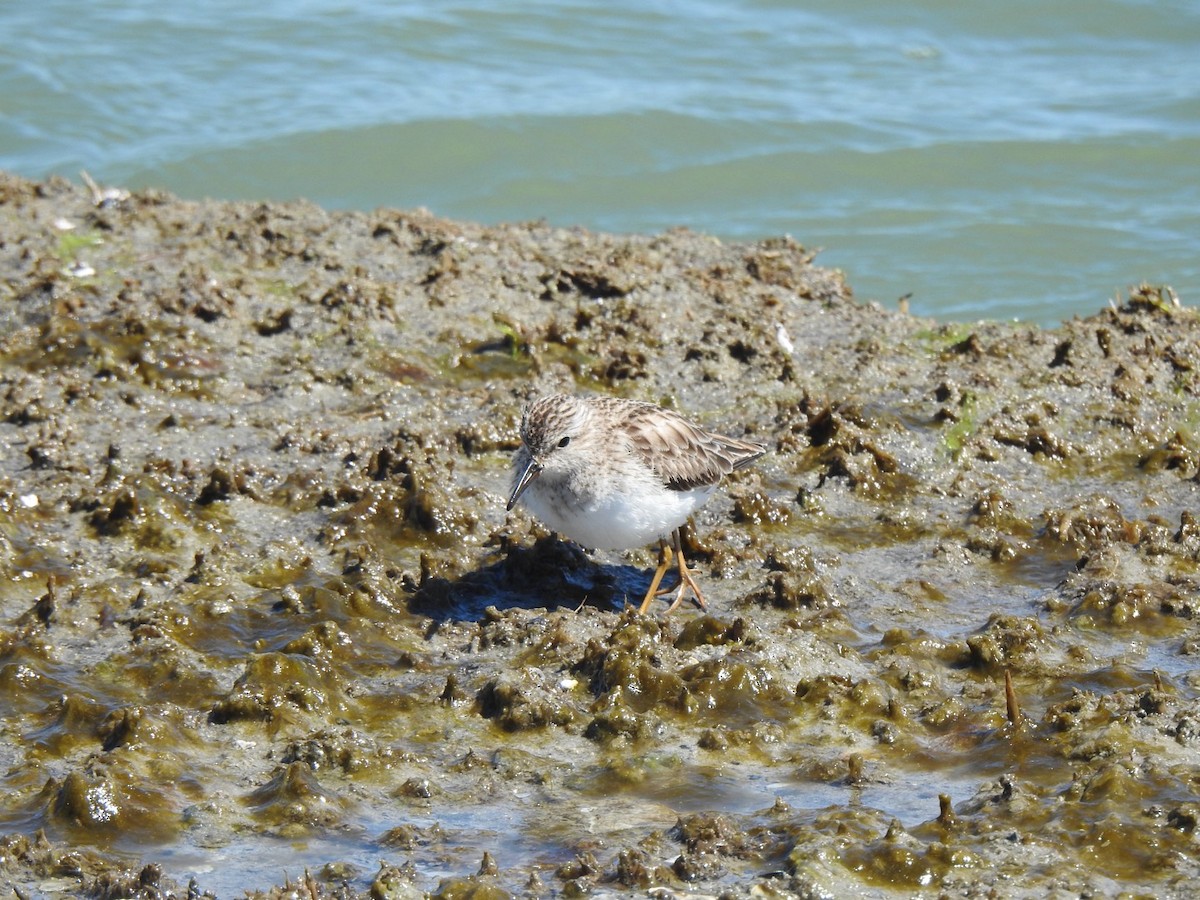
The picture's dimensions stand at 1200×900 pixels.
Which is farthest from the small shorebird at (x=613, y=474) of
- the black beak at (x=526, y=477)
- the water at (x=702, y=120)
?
the water at (x=702, y=120)

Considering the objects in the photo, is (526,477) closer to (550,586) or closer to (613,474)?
(613,474)

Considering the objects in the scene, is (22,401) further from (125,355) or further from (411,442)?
(411,442)

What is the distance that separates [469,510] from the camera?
24.4ft

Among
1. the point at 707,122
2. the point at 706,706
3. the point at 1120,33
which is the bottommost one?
the point at 706,706

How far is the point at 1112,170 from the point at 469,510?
40.3ft

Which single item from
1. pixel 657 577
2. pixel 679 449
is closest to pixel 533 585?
pixel 657 577

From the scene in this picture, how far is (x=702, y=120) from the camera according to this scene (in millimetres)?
18484

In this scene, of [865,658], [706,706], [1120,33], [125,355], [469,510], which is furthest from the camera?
[1120,33]

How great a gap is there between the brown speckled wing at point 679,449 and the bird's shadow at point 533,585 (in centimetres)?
68

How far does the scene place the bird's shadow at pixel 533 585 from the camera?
22.2 ft

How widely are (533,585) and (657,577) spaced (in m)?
0.65

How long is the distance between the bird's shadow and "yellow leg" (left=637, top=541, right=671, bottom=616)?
13 centimetres

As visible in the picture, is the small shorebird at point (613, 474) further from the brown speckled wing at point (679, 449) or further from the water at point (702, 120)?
the water at point (702, 120)

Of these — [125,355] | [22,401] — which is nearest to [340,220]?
[125,355]
